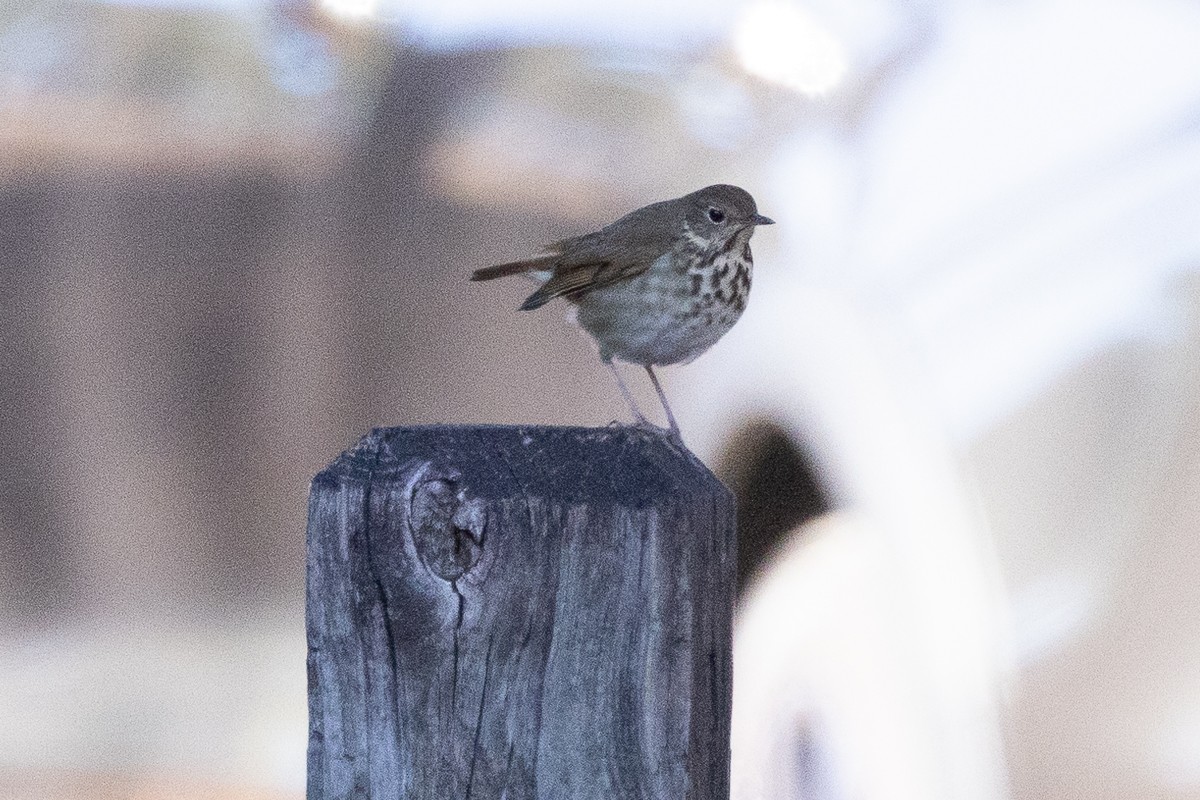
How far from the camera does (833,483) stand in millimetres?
4043

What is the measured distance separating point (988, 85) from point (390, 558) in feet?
9.83

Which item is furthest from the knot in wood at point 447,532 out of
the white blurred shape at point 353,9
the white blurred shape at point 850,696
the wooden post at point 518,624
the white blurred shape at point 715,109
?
the white blurred shape at point 353,9

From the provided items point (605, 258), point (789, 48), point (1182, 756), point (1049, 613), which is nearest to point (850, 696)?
point (1049, 613)

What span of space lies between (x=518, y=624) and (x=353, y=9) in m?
3.09

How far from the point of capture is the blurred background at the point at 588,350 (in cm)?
387

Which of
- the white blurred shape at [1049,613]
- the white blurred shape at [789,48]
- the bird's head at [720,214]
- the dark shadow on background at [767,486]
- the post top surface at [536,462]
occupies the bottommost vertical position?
the post top surface at [536,462]

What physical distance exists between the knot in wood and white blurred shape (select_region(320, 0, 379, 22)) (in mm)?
2989

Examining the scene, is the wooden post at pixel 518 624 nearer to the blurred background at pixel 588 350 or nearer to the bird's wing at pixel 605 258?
the bird's wing at pixel 605 258

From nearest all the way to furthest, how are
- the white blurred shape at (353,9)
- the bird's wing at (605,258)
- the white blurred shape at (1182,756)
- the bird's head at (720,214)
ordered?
the bird's wing at (605,258), the bird's head at (720,214), the white blurred shape at (1182,756), the white blurred shape at (353,9)

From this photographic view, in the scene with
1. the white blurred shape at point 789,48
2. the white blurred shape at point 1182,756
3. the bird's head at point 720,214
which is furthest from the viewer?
the white blurred shape at point 789,48

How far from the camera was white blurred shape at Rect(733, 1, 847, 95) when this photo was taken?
13.1 feet

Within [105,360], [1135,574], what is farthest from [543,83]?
[1135,574]

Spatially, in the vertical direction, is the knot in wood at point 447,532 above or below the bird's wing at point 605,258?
below

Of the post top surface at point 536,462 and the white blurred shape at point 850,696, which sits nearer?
the post top surface at point 536,462
